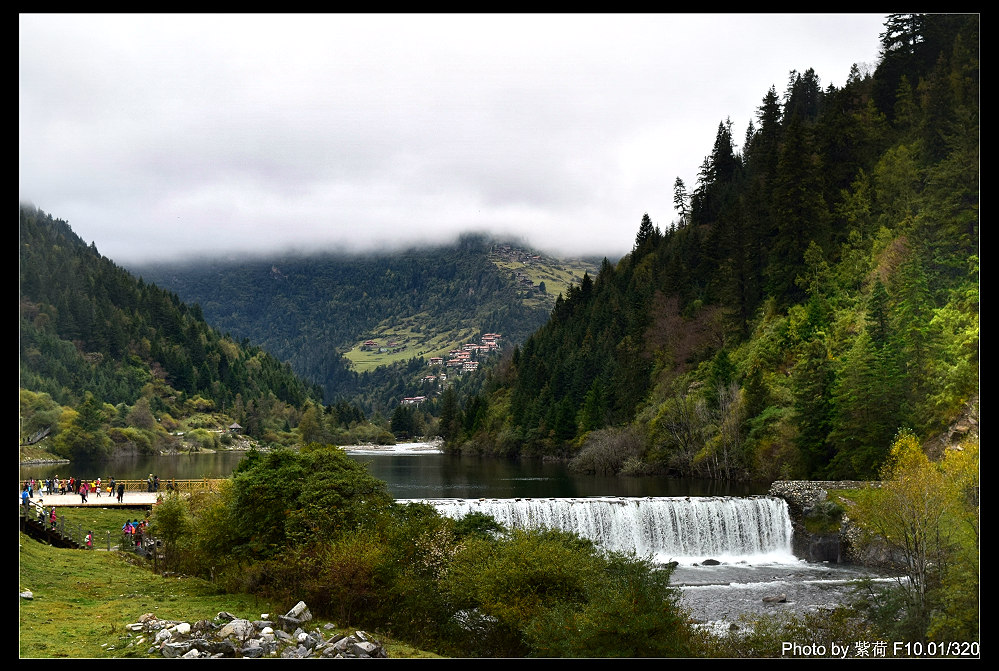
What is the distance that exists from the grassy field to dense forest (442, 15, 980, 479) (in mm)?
41275

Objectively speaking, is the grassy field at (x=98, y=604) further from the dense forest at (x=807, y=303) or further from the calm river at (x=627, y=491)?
the dense forest at (x=807, y=303)

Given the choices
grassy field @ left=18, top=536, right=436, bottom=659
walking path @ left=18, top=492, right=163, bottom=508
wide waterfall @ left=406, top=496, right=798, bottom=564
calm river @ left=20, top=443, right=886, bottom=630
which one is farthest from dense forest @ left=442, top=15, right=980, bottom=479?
walking path @ left=18, top=492, right=163, bottom=508

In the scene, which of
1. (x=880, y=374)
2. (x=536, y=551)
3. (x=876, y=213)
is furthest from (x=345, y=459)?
(x=876, y=213)

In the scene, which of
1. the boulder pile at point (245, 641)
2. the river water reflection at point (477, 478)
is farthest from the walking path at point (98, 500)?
the boulder pile at point (245, 641)

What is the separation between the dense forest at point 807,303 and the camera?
5981 centimetres

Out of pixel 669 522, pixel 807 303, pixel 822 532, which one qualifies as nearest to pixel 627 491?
pixel 669 522

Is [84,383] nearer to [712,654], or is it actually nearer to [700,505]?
[700,505]

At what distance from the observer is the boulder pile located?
21.6 m

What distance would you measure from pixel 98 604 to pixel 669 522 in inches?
1353

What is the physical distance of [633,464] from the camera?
279ft

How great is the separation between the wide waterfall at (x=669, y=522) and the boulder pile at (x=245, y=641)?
84.5 feet

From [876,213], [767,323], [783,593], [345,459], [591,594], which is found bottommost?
[783,593]

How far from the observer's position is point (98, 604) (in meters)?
28.4
